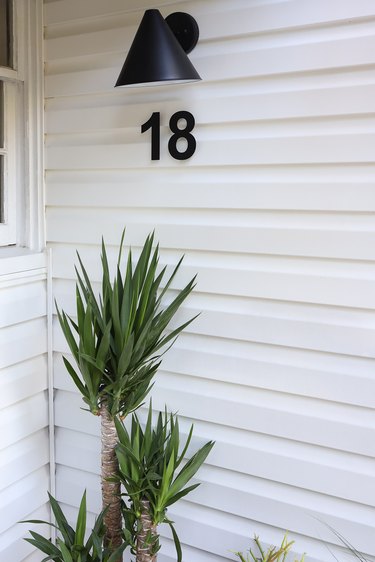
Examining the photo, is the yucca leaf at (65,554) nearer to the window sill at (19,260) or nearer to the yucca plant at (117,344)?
the yucca plant at (117,344)

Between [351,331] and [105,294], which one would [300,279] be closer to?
[351,331]

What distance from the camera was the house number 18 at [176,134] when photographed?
2.18m

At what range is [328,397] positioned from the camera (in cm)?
204

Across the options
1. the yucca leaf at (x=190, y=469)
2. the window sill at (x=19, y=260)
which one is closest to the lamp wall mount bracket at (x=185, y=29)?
the window sill at (x=19, y=260)

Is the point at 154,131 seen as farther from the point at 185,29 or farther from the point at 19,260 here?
the point at 19,260

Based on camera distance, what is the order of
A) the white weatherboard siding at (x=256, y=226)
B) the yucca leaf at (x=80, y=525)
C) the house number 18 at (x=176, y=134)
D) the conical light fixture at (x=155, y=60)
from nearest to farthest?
the conical light fixture at (x=155, y=60) < the white weatherboard siding at (x=256, y=226) < the yucca leaf at (x=80, y=525) < the house number 18 at (x=176, y=134)

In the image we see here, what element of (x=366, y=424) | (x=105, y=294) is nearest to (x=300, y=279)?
(x=366, y=424)

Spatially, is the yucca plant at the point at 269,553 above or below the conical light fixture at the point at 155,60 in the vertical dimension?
below

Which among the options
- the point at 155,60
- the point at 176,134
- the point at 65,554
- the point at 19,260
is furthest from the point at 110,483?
the point at 155,60

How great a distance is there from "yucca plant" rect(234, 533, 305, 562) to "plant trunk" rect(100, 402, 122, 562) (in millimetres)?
491

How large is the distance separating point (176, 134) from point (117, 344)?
2.81ft

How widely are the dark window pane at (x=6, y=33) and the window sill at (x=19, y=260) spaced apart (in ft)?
2.67

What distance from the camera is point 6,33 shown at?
243 centimetres

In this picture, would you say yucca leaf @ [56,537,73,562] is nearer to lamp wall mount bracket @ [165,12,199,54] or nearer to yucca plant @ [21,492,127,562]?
yucca plant @ [21,492,127,562]
